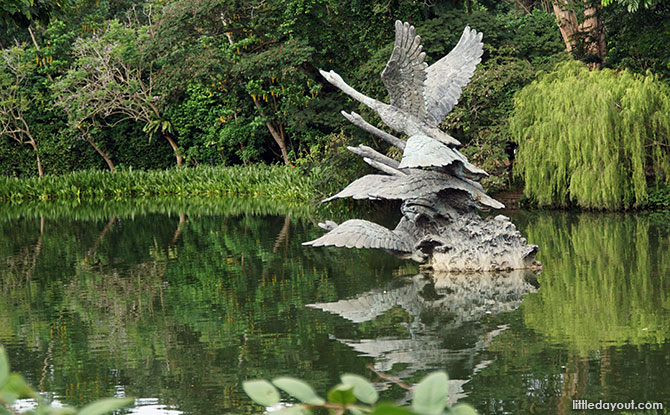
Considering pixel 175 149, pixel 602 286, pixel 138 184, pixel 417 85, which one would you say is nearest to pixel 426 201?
pixel 417 85

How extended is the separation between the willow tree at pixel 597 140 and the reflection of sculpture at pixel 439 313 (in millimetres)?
5680

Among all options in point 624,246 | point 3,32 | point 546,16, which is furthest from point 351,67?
point 3,32

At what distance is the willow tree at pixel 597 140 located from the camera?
14.1 meters

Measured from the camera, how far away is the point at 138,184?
22312mm

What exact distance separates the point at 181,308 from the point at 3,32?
20285 millimetres

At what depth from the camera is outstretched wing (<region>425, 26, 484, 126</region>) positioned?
32.7ft

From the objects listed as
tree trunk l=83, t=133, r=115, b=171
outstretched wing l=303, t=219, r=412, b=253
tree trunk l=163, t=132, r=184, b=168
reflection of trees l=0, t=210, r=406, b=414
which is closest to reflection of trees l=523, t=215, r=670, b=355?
outstretched wing l=303, t=219, r=412, b=253

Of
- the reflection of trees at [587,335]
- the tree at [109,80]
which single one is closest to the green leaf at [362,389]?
the reflection of trees at [587,335]

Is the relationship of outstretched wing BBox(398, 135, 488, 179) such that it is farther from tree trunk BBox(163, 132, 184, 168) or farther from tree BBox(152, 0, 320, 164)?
tree trunk BBox(163, 132, 184, 168)

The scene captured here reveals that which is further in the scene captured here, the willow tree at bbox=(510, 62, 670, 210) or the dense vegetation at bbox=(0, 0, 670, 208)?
the dense vegetation at bbox=(0, 0, 670, 208)

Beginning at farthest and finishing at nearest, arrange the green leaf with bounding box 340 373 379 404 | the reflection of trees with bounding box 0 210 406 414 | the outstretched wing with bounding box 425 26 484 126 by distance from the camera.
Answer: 1. the outstretched wing with bounding box 425 26 484 126
2. the reflection of trees with bounding box 0 210 406 414
3. the green leaf with bounding box 340 373 379 404

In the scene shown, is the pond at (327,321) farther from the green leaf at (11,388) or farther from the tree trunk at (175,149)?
the tree trunk at (175,149)

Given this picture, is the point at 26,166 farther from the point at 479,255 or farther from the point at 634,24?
the point at 479,255

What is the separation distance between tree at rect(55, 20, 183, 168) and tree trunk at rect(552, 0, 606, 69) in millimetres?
→ 8996
